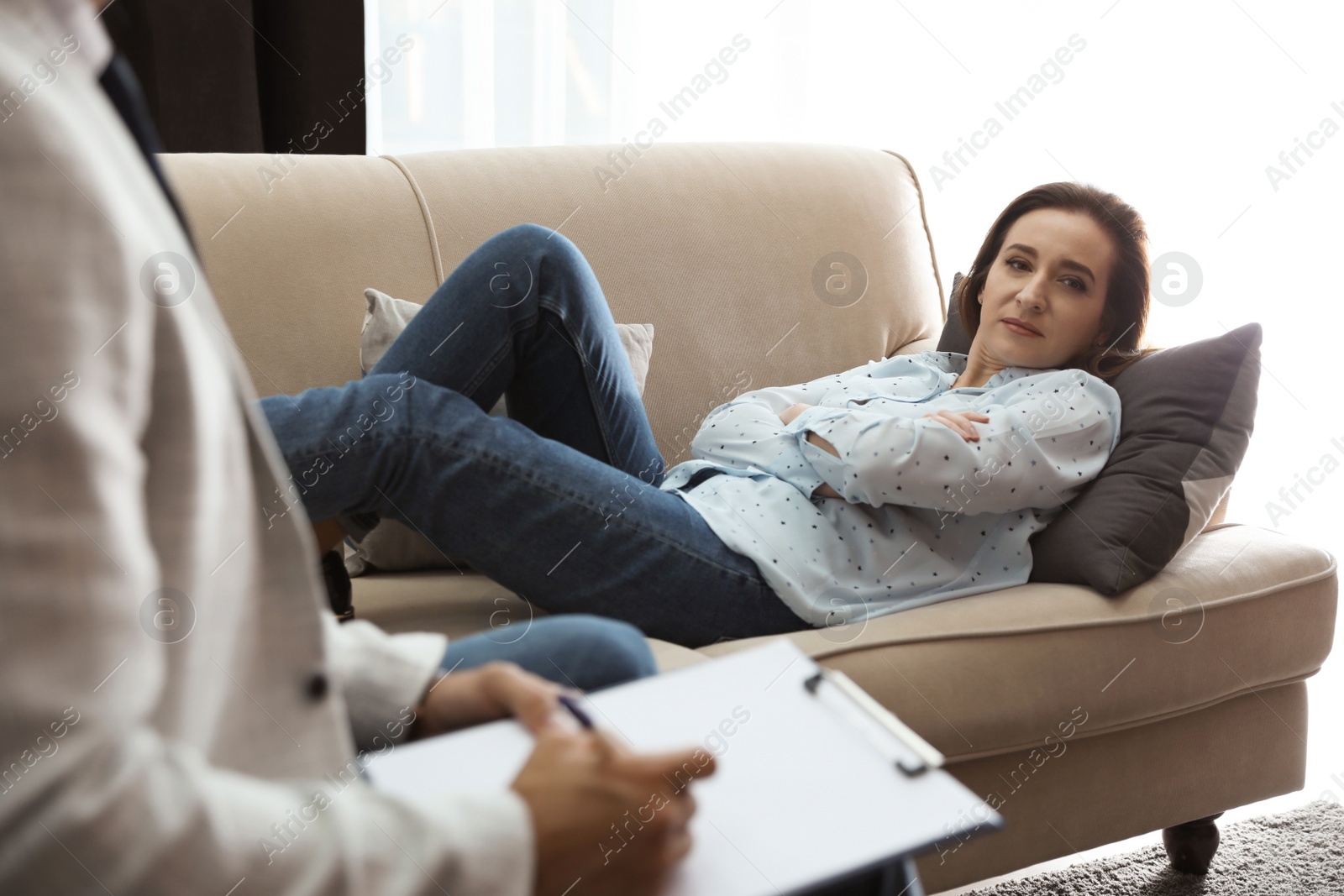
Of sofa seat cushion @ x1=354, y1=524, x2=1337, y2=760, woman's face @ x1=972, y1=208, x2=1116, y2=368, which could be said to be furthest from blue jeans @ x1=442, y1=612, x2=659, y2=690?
woman's face @ x1=972, y1=208, x2=1116, y2=368

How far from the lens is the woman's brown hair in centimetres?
135

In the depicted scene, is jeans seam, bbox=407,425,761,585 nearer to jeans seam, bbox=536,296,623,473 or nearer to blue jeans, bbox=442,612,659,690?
jeans seam, bbox=536,296,623,473

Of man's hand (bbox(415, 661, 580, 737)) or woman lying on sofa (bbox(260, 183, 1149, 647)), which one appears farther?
woman lying on sofa (bbox(260, 183, 1149, 647))

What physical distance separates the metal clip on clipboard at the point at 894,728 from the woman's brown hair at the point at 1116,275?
952 millimetres

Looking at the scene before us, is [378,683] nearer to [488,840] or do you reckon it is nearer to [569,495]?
[488,840]

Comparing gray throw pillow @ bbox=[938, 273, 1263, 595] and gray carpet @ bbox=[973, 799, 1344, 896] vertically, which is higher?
gray throw pillow @ bbox=[938, 273, 1263, 595]

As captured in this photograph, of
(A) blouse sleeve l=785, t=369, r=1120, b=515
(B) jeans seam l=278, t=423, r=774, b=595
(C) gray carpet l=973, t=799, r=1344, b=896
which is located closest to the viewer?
(B) jeans seam l=278, t=423, r=774, b=595

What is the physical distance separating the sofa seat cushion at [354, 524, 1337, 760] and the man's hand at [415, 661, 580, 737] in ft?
1.39

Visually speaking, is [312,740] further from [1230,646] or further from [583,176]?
[583,176]

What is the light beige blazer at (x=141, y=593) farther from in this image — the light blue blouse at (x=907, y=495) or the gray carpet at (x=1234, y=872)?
the gray carpet at (x=1234, y=872)

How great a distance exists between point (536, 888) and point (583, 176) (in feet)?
4.29

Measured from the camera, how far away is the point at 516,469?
1.09 metres

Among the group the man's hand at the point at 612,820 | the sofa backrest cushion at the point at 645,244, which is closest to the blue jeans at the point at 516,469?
the sofa backrest cushion at the point at 645,244

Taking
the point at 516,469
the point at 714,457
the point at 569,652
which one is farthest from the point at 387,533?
the point at 569,652
